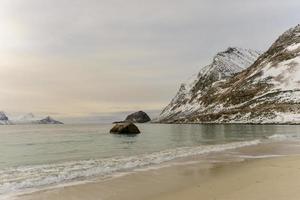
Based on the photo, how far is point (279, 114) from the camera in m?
158

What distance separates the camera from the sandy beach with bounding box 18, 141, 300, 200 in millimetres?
14484

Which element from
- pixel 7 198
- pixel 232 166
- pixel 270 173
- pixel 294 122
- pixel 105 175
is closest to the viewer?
pixel 7 198

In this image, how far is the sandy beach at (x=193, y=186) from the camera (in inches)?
570

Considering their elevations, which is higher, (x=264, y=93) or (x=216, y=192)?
(x=264, y=93)

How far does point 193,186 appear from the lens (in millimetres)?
17047

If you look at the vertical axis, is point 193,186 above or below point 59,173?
below

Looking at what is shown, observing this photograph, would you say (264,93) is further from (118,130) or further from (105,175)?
(105,175)

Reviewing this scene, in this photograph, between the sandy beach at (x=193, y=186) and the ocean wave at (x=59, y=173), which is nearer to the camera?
the sandy beach at (x=193, y=186)

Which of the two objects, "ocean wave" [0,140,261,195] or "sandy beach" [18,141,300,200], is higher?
"ocean wave" [0,140,261,195]

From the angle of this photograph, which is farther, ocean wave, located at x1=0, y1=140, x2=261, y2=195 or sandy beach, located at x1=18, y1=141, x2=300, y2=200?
ocean wave, located at x1=0, y1=140, x2=261, y2=195

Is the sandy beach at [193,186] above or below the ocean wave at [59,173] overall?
below

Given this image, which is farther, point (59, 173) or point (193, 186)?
point (59, 173)

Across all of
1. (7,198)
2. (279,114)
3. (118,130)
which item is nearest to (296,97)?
(279,114)

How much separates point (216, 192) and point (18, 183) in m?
9.80
